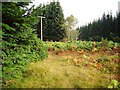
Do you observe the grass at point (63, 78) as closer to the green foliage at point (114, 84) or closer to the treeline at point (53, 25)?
the green foliage at point (114, 84)

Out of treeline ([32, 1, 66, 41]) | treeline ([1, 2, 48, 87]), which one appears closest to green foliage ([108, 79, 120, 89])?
treeline ([1, 2, 48, 87])

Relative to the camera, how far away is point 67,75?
11.3 meters

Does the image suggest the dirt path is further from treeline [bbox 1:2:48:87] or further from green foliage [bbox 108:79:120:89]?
treeline [bbox 1:2:48:87]

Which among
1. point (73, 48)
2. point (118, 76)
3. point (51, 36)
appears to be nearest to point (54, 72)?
point (118, 76)

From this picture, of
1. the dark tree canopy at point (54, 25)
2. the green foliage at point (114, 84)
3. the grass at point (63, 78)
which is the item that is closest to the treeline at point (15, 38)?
the grass at point (63, 78)

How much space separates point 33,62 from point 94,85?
4.24 meters

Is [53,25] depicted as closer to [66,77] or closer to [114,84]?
[66,77]

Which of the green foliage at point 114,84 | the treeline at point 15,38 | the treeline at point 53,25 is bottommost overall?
the green foliage at point 114,84

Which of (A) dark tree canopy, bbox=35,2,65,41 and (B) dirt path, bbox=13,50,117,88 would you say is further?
(A) dark tree canopy, bbox=35,2,65,41

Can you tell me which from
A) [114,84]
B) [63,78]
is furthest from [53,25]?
[114,84]

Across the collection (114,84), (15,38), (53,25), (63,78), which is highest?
(53,25)

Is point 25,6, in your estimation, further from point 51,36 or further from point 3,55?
point 51,36

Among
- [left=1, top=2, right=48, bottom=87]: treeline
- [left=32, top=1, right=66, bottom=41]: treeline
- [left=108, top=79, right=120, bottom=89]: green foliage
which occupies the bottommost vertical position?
[left=108, top=79, right=120, bottom=89]: green foliage

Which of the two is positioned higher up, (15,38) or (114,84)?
(15,38)
